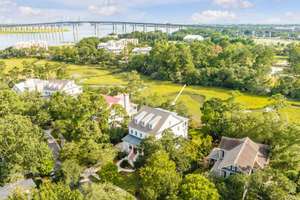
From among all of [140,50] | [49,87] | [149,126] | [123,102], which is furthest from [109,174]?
[140,50]

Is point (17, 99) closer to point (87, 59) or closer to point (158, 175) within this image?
point (158, 175)

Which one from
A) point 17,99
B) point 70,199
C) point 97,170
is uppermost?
point 17,99

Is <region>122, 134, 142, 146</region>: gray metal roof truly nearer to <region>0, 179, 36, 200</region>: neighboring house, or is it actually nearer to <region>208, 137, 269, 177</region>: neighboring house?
<region>208, 137, 269, 177</region>: neighboring house

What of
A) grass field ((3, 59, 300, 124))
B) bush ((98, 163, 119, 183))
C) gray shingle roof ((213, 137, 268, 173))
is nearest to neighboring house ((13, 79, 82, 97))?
grass field ((3, 59, 300, 124))

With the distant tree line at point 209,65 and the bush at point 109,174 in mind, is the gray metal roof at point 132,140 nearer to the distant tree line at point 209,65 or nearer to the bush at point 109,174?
the bush at point 109,174

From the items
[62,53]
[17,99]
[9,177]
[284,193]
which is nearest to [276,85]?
[284,193]
